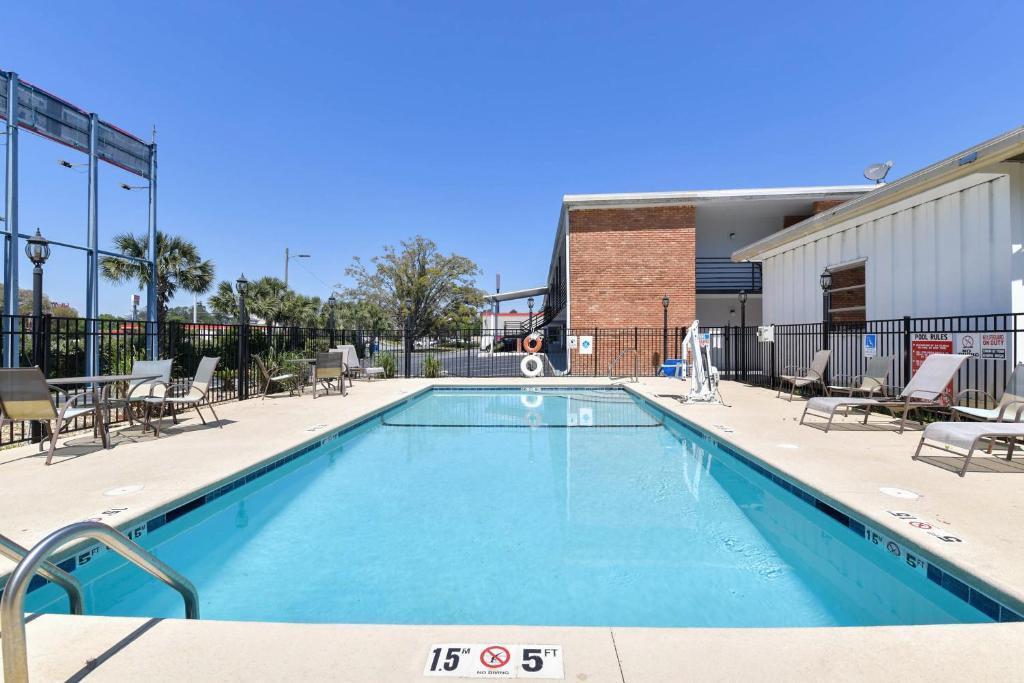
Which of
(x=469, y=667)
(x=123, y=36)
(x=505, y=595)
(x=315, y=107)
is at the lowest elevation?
(x=505, y=595)

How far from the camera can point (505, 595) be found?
2.76 m

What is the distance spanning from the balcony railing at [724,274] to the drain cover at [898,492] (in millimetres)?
16501

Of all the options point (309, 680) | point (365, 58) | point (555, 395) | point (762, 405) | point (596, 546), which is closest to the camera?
point (309, 680)

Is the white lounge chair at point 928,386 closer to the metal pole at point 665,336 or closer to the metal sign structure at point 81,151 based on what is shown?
the metal pole at point 665,336

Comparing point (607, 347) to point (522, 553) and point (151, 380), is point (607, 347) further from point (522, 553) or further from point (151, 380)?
point (522, 553)

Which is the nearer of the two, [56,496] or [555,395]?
[56,496]

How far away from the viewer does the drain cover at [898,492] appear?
3.49 meters

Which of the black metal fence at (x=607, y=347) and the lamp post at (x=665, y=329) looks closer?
the black metal fence at (x=607, y=347)

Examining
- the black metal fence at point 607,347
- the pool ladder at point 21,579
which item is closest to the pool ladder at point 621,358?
the black metal fence at point 607,347

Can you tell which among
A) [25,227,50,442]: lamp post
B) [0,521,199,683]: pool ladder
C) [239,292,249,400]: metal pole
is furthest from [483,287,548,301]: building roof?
[0,521,199,683]: pool ladder

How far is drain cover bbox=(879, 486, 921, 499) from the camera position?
3.49 m

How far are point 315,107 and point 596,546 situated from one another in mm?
15800

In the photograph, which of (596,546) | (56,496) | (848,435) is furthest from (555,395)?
(56,496)

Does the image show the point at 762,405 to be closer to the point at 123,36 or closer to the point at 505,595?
the point at 505,595
